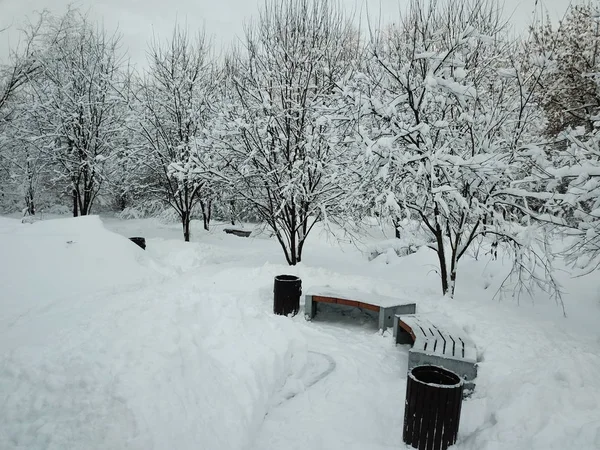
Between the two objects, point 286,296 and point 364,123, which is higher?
point 364,123

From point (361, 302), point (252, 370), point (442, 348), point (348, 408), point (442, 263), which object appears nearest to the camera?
point (348, 408)

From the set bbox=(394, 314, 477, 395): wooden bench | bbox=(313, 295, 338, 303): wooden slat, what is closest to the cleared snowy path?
bbox=(394, 314, 477, 395): wooden bench

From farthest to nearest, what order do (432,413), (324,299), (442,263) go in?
1. (442,263)
2. (324,299)
3. (432,413)

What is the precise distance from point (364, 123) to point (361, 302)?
3.41 meters

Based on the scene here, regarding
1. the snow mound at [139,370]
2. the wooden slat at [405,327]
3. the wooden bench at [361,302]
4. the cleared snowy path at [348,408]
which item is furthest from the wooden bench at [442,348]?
the snow mound at [139,370]

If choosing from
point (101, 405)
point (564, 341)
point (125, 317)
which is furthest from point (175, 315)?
point (564, 341)

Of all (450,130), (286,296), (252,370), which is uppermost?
→ (450,130)

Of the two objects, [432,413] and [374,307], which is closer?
[432,413]

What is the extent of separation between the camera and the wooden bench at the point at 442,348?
4195mm

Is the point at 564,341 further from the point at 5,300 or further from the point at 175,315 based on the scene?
the point at 5,300

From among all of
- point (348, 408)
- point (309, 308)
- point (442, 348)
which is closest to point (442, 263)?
point (309, 308)

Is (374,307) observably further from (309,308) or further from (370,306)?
Result: (309,308)

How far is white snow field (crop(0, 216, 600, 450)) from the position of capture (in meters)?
3.00

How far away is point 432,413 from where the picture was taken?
3.20 m
